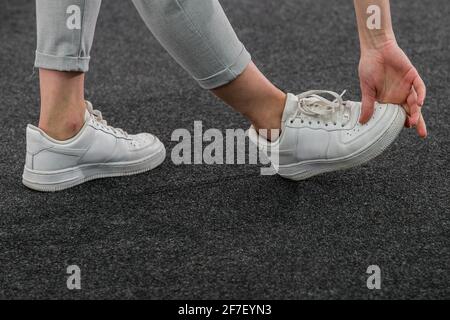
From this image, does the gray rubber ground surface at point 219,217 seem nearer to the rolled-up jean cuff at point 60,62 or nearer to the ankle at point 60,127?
the ankle at point 60,127

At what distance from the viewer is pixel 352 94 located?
152 centimetres

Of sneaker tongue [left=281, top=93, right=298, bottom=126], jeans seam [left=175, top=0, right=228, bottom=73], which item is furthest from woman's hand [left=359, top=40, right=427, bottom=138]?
jeans seam [left=175, top=0, right=228, bottom=73]

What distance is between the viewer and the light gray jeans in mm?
1036

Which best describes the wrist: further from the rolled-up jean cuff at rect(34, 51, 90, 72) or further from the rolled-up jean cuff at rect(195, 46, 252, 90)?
the rolled-up jean cuff at rect(34, 51, 90, 72)

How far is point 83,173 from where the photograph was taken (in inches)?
47.7

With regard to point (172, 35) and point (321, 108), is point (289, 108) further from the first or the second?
point (172, 35)

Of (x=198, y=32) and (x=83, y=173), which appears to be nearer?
(x=198, y=32)

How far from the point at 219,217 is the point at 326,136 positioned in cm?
21

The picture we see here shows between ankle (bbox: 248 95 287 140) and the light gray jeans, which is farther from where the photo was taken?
ankle (bbox: 248 95 287 140)

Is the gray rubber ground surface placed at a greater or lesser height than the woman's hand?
lesser

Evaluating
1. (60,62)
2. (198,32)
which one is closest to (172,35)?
(198,32)

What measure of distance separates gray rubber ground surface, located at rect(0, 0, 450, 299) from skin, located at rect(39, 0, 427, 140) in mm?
114

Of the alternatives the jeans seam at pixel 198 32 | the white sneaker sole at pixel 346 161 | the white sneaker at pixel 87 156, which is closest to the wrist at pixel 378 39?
the white sneaker sole at pixel 346 161
